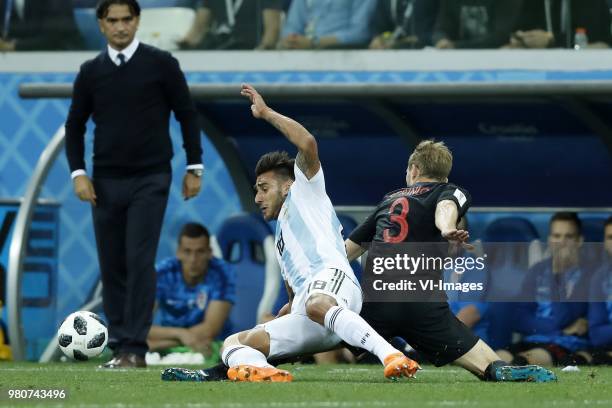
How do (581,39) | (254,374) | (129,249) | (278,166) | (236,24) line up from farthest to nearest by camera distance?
(236,24) < (581,39) < (129,249) < (278,166) < (254,374)

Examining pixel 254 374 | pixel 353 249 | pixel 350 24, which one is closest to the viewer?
pixel 254 374

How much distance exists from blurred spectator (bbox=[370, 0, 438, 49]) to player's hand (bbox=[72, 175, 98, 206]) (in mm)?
3553

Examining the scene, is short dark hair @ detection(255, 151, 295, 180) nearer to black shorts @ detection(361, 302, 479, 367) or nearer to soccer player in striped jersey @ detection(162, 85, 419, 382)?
soccer player in striped jersey @ detection(162, 85, 419, 382)

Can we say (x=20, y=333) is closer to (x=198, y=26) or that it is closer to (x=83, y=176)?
(x=83, y=176)

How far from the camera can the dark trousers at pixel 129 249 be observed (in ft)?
30.4

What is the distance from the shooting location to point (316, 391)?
271 inches

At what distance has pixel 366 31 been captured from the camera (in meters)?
12.4

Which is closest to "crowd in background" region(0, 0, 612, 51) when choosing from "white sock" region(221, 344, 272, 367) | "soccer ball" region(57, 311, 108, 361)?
"soccer ball" region(57, 311, 108, 361)

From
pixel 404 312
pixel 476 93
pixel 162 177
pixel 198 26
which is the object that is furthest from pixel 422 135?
pixel 404 312

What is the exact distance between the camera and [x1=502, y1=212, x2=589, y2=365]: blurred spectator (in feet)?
34.6

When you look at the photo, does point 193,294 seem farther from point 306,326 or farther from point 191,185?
point 306,326

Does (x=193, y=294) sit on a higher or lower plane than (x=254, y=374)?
lower

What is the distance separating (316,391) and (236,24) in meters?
6.21

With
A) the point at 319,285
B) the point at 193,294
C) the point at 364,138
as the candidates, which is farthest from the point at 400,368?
the point at 364,138
